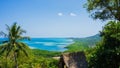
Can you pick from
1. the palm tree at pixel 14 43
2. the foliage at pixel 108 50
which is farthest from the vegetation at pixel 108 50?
the palm tree at pixel 14 43

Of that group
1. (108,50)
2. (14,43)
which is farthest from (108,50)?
(14,43)

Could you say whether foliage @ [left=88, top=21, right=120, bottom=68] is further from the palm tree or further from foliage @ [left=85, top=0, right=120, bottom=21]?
the palm tree

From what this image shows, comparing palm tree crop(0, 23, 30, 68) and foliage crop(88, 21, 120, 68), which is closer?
foliage crop(88, 21, 120, 68)

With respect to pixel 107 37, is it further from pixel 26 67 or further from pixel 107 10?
pixel 26 67

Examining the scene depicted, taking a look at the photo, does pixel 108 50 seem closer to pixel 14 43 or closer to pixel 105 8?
pixel 105 8

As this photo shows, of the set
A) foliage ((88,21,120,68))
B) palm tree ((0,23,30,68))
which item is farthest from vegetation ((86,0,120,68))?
palm tree ((0,23,30,68))

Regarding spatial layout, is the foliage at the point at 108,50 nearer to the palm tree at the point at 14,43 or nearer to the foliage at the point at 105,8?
the foliage at the point at 105,8

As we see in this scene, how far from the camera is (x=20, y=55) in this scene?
38.3m

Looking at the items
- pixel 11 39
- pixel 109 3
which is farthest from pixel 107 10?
pixel 11 39

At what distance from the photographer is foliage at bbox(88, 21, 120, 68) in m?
16.9

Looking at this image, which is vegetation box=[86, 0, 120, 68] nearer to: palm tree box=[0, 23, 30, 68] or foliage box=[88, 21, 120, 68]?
foliage box=[88, 21, 120, 68]

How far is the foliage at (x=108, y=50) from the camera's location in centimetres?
1686

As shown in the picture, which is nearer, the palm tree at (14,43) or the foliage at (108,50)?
the foliage at (108,50)

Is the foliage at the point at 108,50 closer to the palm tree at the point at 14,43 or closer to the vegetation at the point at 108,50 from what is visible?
the vegetation at the point at 108,50
